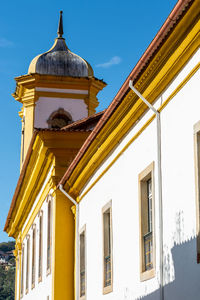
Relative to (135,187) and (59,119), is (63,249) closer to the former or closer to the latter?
(135,187)

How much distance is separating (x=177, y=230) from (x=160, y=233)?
0.78 m

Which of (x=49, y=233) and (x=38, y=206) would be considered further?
(x=38, y=206)

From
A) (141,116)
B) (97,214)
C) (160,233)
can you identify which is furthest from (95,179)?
(160,233)

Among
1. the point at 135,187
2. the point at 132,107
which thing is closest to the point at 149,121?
the point at 132,107

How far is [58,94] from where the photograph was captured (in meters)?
33.1

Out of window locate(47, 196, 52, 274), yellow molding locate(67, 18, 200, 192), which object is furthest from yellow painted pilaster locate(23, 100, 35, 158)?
yellow molding locate(67, 18, 200, 192)

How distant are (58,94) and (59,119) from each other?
3.19 ft

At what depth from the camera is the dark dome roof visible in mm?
34500

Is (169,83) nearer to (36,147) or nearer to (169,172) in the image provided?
(169,172)

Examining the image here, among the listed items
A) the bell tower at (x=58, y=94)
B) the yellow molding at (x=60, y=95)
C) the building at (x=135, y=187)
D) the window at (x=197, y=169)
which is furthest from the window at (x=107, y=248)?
the yellow molding at (x=60, y=95)

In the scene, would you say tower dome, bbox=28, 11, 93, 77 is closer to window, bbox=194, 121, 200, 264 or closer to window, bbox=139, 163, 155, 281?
window, bbox=139, 163, 155, 281

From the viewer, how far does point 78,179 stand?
21.2 m

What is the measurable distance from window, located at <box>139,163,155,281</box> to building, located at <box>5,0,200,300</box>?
0.06ft

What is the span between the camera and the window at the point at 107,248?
58.0 ft
